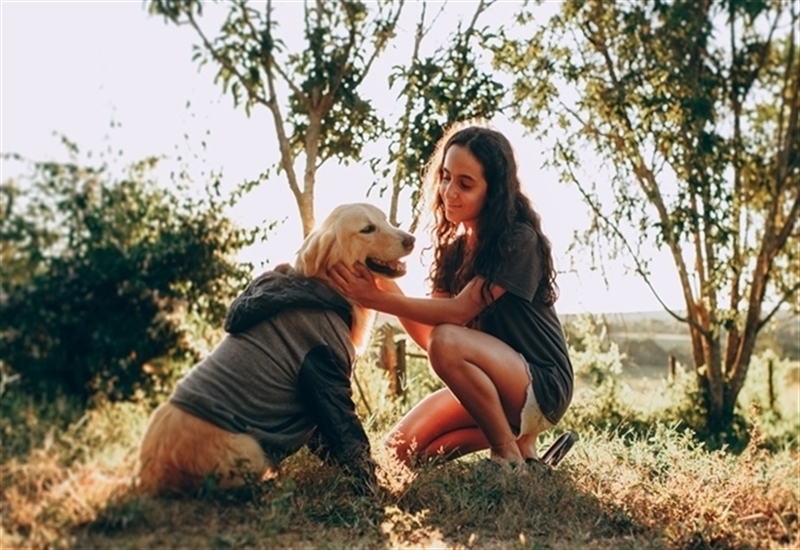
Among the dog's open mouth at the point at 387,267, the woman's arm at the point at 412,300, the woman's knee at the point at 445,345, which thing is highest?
the dog's open mouth at the point at 387,267

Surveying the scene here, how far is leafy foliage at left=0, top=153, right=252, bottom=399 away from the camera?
2.67 metres

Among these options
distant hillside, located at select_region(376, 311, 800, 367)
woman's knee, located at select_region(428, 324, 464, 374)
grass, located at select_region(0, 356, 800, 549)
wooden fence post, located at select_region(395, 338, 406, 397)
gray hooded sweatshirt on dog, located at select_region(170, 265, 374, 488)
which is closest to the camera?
grass, located at select_region(0, 356, 800, 549)

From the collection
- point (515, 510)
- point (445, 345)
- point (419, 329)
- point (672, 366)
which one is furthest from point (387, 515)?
point (672, 366)

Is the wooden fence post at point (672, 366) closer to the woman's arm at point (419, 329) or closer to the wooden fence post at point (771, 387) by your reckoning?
the wooden fence post at point (771, 387)

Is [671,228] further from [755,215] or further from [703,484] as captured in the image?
[703,484]

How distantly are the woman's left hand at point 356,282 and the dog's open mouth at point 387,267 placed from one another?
3 centimetres

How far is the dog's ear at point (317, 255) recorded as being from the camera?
3.44 meters

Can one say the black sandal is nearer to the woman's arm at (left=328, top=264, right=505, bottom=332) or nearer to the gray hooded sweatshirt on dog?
the woman's arm at (left=328, top=264, right=505, bottom=332)

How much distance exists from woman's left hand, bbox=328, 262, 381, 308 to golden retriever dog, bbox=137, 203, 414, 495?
0.09 feet

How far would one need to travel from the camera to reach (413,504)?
11.5 ft

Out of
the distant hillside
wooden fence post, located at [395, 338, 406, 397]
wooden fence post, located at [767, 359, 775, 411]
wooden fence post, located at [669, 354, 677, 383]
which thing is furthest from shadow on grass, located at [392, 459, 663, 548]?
A: wooden fence post, located at [767, 359, 775, 411]

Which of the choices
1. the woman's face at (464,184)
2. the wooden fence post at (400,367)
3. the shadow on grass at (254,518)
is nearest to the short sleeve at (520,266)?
the woman's face at (464,184)

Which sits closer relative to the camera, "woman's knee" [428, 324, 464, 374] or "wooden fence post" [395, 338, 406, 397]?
"woman's knee" [428, 324, 464, 374]

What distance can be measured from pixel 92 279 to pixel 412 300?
4.53 ft
